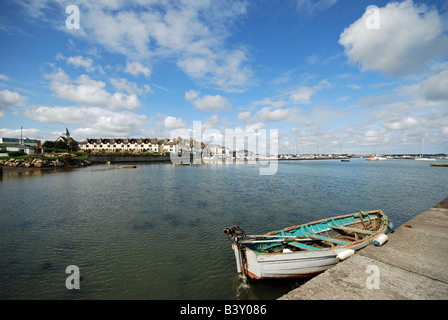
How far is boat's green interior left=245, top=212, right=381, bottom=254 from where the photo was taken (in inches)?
379

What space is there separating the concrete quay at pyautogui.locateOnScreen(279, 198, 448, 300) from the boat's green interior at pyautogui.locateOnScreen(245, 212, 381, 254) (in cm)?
150

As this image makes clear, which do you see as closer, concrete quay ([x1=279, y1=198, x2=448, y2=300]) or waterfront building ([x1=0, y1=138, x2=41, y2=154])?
concrete quay ([x1=279, y1=198, x2=448, y2=300])

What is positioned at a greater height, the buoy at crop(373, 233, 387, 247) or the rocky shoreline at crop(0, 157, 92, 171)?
the rocky shoreline at crop(0, 157, 92, 171)

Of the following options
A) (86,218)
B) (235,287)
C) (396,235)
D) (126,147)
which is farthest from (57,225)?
(126,147)

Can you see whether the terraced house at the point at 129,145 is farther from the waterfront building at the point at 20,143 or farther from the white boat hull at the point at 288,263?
the white boat hull at the point at 288,263

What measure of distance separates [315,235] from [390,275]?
3.74 meters

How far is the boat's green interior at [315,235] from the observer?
9.63 meters

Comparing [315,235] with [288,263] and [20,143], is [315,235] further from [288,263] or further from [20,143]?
[20,143]

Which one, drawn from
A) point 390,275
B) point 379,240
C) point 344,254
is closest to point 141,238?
point 344,254

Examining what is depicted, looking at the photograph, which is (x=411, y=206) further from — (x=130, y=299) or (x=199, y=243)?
(x=130, y=299)

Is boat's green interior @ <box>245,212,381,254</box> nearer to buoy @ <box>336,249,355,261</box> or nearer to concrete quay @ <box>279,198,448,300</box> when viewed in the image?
buoy @ <box>336,249,355,261</box>

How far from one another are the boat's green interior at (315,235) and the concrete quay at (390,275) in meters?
1.50

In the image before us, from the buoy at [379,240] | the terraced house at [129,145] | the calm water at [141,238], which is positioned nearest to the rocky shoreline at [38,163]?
the calm water at [141,238]

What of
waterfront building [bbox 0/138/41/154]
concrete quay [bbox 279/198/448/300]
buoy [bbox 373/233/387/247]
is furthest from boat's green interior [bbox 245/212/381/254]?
waterfront building [bbox 0/138/41/154]
